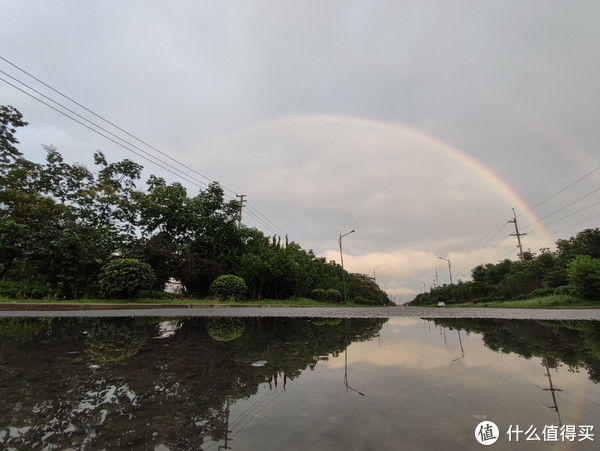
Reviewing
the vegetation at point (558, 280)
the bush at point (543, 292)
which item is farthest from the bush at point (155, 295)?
the bush at point (543, 292)

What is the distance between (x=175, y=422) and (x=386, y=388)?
1619 mm

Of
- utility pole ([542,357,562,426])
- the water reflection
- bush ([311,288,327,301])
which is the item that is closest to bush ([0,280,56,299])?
the water reflection

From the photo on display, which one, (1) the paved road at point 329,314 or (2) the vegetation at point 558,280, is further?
(2) the vegetation at point 558,280

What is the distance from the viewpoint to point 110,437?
6.10ft

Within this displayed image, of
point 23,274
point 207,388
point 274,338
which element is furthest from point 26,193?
point 207,388

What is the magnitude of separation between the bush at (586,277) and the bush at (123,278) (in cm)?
2349

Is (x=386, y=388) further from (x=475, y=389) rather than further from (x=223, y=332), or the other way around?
(x=223, y=332)

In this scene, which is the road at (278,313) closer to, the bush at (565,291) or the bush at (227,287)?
the bush at (227,287)

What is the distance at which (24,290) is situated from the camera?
15.5m

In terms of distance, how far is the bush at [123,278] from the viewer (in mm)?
16438

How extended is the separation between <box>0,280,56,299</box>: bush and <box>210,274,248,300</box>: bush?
26.9 feet

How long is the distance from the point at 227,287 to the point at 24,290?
9.86m

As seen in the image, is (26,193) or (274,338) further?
(26,193)

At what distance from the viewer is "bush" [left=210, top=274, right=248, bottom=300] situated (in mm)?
21250
